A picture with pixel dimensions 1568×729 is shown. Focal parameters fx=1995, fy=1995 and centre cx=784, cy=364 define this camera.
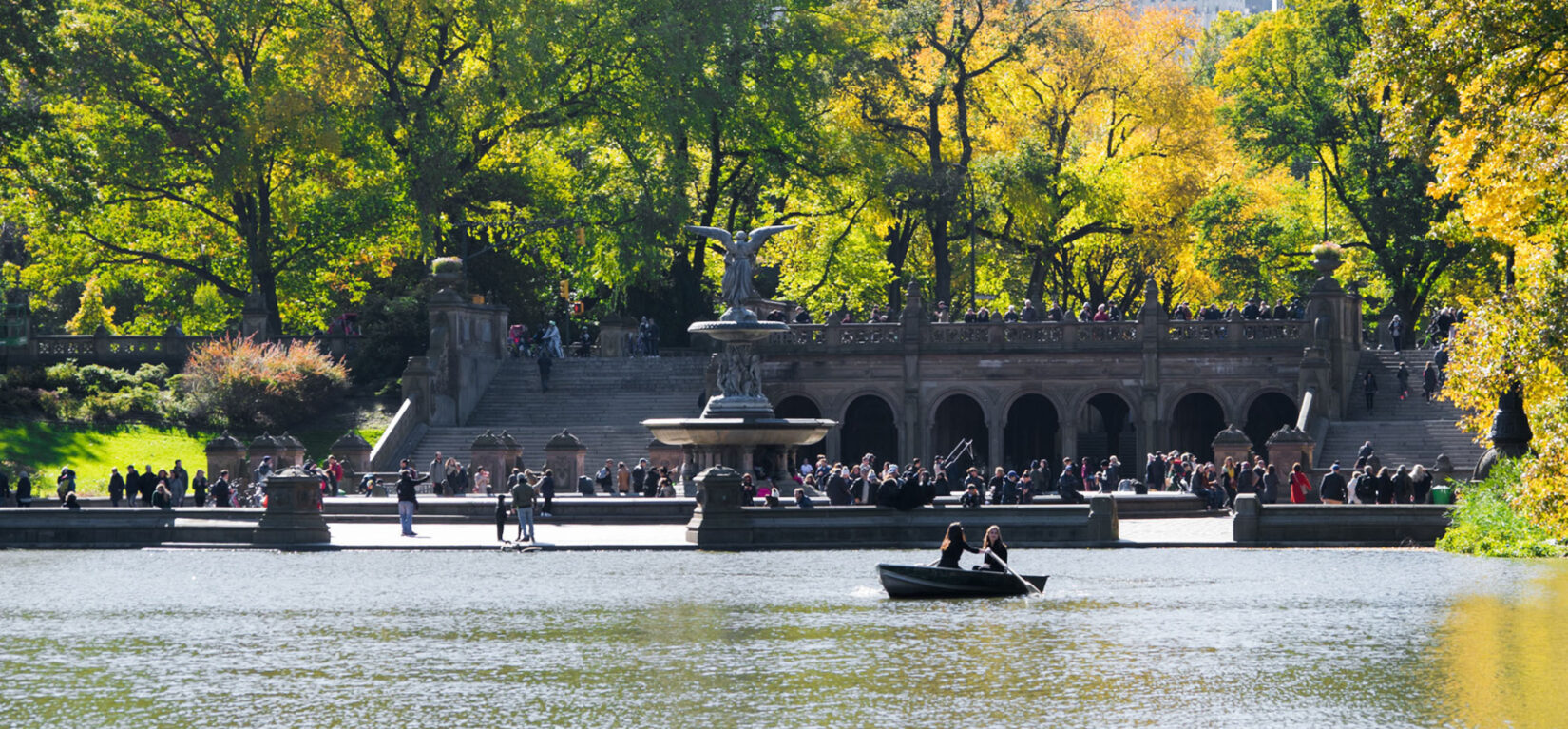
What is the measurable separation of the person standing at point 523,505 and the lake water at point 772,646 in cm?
372

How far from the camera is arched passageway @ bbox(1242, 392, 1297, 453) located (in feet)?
184

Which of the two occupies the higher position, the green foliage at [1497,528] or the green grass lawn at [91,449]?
the green grass lawn at [91,449]

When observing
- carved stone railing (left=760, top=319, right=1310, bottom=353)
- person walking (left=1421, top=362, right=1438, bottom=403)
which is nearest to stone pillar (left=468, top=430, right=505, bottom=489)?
carved stone railing (left=760, top=319, right=1310, bottom=353)

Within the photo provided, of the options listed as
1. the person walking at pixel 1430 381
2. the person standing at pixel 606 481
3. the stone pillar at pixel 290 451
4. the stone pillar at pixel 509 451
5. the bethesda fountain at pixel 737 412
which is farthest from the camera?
the person walking at pixel 1430 381

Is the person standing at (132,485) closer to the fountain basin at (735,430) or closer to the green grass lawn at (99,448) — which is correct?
the green grass lawn at (99,448)

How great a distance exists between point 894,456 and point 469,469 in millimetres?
15303

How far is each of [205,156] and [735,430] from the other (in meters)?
25.0

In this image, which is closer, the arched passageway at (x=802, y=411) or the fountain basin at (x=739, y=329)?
the fountain basin at (x=739, y=329)

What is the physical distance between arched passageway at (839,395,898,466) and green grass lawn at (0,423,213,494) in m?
18.2

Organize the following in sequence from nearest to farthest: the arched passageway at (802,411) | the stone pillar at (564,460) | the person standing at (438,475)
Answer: the person standing at (438,475) < the stone pillar at (564,460) < the arched passageway at (802,411)

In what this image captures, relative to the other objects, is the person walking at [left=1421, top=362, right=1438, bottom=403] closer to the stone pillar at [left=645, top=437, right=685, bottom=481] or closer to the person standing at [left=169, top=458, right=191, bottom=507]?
the stone pillar at [left=645, top=437, right=685, bottom=481]

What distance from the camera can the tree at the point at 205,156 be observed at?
57.4 m

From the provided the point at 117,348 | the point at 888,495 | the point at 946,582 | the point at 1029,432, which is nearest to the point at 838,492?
the point at 888,495

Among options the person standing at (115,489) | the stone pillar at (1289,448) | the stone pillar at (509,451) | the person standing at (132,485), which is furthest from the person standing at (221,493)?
the stone pillar at (1289,448)
